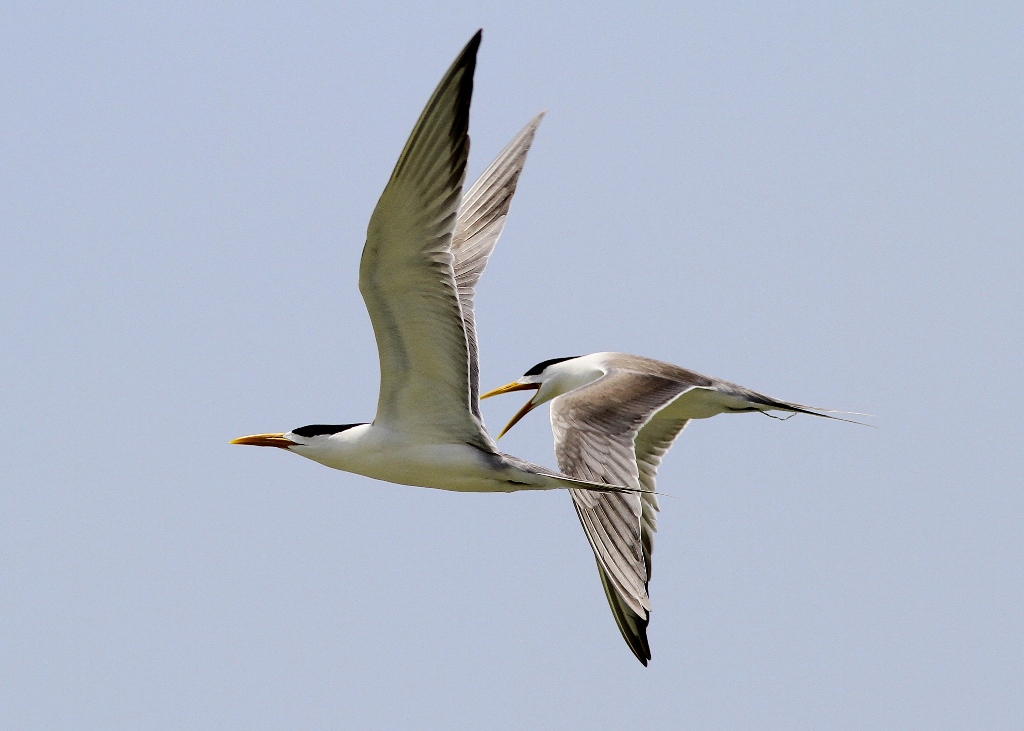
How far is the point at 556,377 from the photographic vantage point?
12.0m

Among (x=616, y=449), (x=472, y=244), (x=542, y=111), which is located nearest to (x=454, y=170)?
(x=616, y=449)

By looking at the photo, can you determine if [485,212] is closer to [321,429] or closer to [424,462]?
[321,429]

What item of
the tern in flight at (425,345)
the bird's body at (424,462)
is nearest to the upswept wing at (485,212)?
the tern in flight at (425,345)

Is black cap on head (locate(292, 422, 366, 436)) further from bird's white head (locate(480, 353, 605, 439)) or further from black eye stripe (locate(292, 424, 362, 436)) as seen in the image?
bird's white head (locate(480, 353, 605, 439))

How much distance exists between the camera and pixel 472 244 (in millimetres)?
11914

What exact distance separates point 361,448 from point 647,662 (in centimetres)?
262

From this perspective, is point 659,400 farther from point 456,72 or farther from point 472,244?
point 456,72

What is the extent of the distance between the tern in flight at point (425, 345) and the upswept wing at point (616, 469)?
137 cm

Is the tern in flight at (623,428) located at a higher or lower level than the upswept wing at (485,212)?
lower

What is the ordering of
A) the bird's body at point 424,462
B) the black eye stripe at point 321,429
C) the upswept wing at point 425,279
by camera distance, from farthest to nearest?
the black eye stripe at point 321,429 < the bird's body at point 424,462 < the upswept wing at point 425,279

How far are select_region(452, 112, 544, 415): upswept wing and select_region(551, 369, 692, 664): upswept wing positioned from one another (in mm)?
1103

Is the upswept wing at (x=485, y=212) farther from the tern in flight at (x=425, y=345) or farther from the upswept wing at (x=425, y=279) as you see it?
the upswept wing at (x=425, y=279)

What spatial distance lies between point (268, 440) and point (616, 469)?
244 cm

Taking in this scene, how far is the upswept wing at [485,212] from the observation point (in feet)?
37.8
